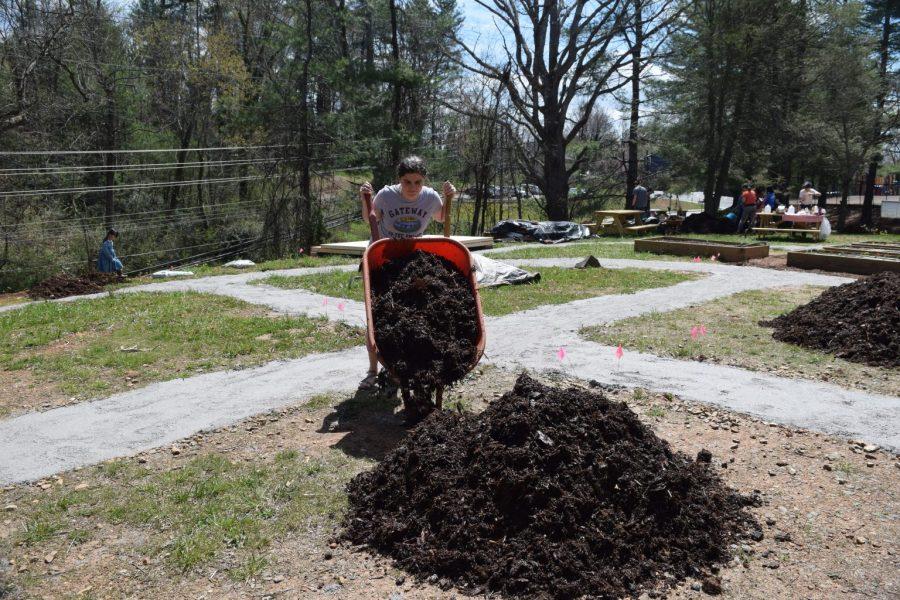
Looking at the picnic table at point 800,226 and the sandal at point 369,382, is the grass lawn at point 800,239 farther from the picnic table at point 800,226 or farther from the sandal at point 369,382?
the sandal at point 369,382

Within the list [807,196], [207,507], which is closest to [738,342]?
[207,507]

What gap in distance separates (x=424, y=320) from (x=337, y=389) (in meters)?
1.35

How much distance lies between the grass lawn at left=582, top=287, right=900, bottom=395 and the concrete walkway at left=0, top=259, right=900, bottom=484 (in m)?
0.25

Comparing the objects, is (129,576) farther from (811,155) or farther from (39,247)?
(811,155)

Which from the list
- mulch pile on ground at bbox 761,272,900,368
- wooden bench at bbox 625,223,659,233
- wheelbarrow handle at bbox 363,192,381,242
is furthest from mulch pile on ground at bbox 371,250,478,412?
wooden bench at bbox 625,223,659,233

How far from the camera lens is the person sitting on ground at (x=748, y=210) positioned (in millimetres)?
19578

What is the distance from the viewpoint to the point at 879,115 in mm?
22547

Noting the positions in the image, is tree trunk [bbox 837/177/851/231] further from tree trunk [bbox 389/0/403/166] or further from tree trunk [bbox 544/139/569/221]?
tree trunk [bbox 389/0/403/166]

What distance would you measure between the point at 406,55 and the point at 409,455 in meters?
22.1

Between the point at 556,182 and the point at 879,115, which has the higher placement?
the point at 879,115

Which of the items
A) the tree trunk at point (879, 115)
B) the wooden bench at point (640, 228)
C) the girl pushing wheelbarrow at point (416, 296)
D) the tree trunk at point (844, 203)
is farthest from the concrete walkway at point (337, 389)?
the tree trunk at point (879, 115)

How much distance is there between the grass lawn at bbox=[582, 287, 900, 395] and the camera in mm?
5637

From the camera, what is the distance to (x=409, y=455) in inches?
135

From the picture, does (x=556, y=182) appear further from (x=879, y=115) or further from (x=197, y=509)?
(x=197, y=509)
